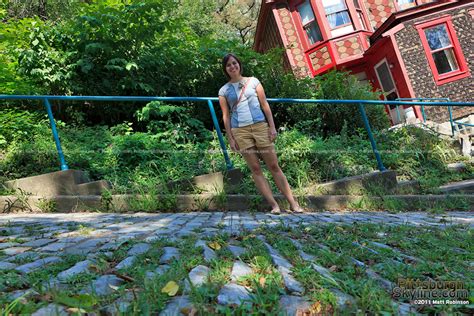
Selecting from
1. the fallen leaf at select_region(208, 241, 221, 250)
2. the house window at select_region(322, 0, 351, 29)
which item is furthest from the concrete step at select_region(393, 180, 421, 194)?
the house window at select_region(322, 0, 351, 29)

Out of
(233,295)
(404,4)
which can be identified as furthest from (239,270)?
(404,4)

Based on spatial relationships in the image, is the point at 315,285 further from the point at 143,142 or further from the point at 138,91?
the point at 138,91

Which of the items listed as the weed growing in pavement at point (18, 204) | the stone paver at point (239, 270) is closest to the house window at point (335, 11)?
the weed growing in pavement at point (18, 204)

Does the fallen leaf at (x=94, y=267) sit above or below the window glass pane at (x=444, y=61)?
below

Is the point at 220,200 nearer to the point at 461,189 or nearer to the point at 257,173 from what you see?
the point at 257,173

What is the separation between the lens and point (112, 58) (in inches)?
255

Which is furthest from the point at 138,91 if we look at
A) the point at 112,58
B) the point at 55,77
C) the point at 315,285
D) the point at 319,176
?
the point at 315,285

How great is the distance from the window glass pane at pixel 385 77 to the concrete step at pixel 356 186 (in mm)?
10874

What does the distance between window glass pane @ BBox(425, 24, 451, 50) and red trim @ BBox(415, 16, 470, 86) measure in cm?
14

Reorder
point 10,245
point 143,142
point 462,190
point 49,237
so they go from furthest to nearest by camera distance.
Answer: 1. point 143,142
2. point 462,190
3. point 49,237
4. point 10,245

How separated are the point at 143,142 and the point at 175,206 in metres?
1.79

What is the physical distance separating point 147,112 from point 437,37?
1223 cm

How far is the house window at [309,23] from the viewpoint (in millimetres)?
15039

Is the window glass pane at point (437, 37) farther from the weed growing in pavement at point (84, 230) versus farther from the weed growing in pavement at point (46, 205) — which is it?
the weed growing in pavement at point (84, 230)
